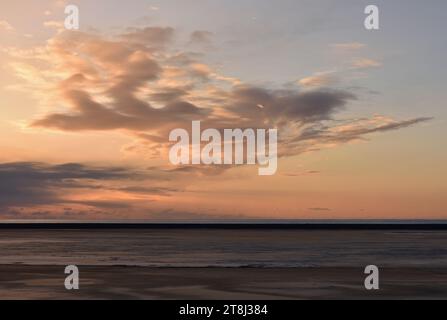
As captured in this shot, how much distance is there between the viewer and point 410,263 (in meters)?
48.3

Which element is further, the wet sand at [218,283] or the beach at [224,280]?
the beach at [224,280]

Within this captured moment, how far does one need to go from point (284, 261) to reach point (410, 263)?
33.3 feet

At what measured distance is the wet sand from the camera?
28.9 meters

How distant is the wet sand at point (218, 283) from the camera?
28.9 metres

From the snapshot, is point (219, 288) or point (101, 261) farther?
point (101, 261)

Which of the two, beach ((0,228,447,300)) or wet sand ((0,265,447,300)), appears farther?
beach ((0,228,447,300))

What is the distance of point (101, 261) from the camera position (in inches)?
1956

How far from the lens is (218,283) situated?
3341 centimetres

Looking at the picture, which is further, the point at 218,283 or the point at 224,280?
the point at 224,280

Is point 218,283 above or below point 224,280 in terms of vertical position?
below
